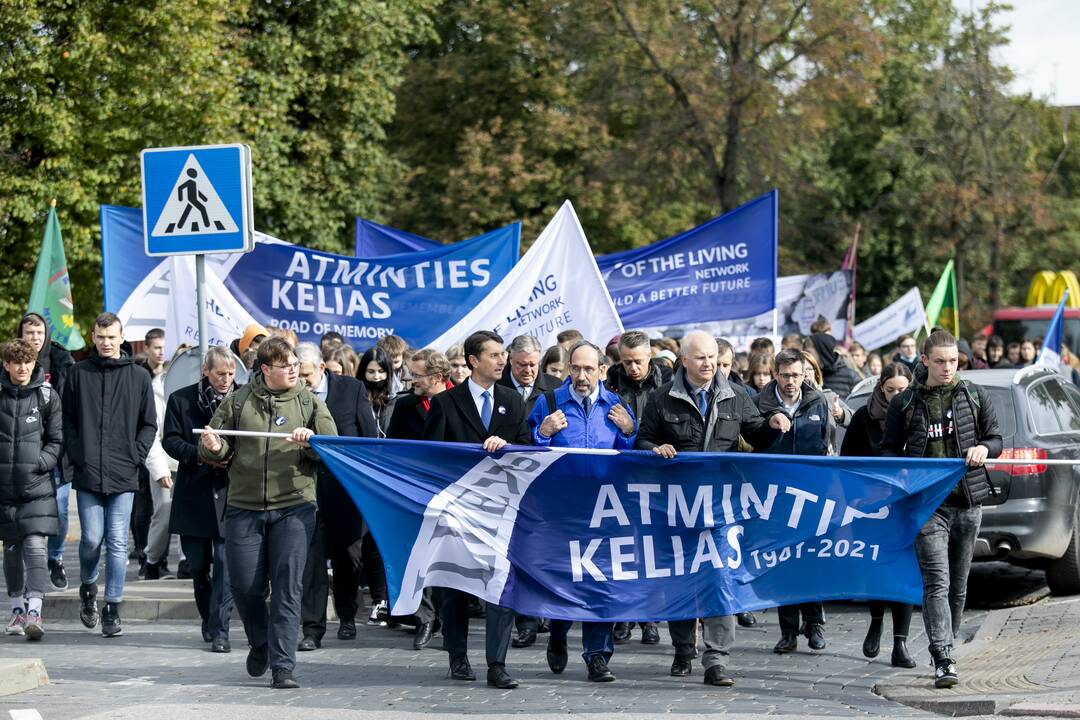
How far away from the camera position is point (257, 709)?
26.0 feet

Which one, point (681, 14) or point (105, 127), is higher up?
point (681, 14)

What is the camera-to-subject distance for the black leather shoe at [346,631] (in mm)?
10453

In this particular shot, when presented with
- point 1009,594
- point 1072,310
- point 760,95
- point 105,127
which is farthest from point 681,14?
point 1009,594

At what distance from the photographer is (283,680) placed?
28.0 feet

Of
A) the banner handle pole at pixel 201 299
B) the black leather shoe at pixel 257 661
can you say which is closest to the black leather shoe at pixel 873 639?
the black leather shoe at pixel 257 661

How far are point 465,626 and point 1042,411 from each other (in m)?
5.01

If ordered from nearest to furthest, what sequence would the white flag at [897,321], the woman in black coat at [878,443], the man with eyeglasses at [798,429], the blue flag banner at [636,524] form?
the blue flag banner at [636,524]
the woman in black coat at [878,443]
the man with eyeglasses at [798,429]
the white flag at [897,321]

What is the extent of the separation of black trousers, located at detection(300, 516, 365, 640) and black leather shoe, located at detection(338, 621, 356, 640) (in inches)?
0.9

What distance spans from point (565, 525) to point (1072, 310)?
27.9m

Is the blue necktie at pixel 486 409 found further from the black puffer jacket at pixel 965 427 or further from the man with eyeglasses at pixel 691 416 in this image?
the black puffer jacket at pixel 965 427

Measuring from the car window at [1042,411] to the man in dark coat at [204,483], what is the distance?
5.56 meters

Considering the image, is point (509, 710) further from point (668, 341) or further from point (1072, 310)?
point (1072, 310)

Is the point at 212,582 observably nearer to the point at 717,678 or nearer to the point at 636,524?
the point at 636,524

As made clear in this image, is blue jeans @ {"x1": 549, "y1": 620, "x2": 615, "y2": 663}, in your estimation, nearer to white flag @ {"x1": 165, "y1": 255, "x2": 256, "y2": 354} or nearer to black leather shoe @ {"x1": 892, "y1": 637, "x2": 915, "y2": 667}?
black leather shoe @ {"x1": 892, "y1": 637, "x2": 915, "y2": 667}
